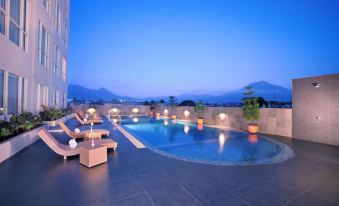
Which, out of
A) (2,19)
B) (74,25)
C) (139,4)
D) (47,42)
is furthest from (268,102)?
(74,25)

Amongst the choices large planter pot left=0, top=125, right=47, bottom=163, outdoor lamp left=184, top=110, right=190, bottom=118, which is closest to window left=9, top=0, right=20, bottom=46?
large planter pot left=0, top=125, right=47, bottom=163

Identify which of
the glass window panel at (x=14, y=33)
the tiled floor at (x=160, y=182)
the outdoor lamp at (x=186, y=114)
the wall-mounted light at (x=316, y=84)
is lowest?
the tiled floor at (x=160, y=182)

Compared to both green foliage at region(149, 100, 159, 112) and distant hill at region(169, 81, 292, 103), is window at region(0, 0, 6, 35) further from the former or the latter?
green foliage at region(149, 100, 159, 112)

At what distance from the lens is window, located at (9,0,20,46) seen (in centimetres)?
631

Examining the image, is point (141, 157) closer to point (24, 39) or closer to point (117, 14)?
point (24, 39)

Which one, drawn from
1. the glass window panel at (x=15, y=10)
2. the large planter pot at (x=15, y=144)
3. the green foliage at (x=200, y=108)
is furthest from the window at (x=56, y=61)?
the green foliage at (x=200, y=108)

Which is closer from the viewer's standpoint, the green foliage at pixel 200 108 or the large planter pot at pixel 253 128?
the large planter pot at pixel 253 128

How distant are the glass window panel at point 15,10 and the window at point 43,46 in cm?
252

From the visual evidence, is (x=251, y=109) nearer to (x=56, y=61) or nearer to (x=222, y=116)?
(x=222, y=116)

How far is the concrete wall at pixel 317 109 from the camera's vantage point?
709cm

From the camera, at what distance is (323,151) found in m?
6.00

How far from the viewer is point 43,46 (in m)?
9.96

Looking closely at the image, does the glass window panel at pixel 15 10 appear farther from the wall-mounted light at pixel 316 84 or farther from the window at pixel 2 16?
the wall-mounted light at pixel 316 84

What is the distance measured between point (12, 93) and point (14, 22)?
9.69 feet
